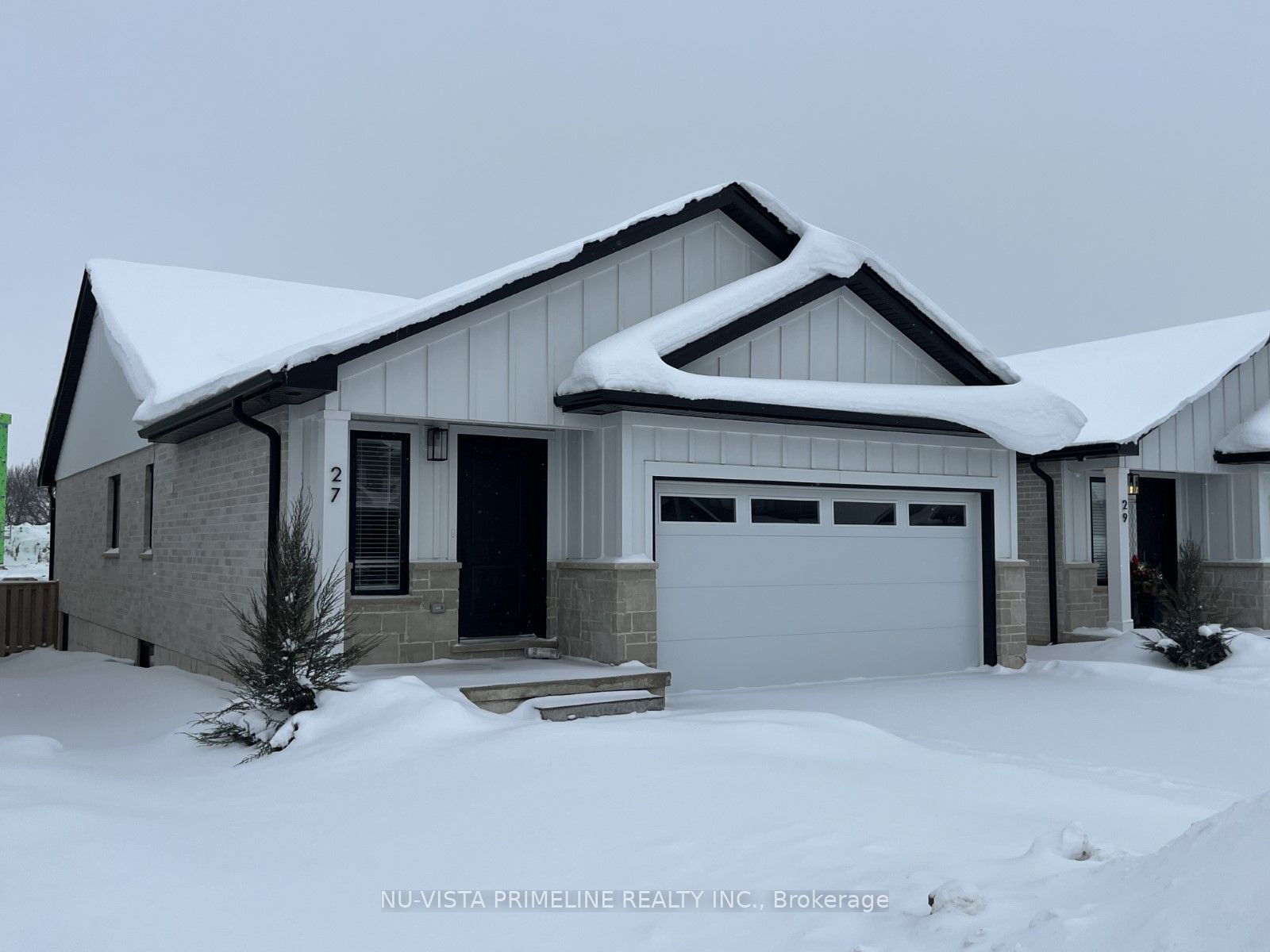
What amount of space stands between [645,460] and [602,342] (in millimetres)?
1252

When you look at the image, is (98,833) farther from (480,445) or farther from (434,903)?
(480,445)

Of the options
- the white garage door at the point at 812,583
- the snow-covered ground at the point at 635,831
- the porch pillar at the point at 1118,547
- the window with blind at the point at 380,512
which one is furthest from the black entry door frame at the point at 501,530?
the porch pillar at the point at 1118,547

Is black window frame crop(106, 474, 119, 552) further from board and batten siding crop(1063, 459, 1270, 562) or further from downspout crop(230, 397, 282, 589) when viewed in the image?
board and batten siding crop(1063, 459, 1270, 562)

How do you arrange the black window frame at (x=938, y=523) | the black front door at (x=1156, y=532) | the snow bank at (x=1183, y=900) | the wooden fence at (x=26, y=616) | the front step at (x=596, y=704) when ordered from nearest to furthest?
the snow bank at (x=1183, y=900), the front step at (x=596, y=704), the black window frame at (x=938, y=523), the black front door at (x=1156, y=532), the wooden fence at (x=26, y=616)

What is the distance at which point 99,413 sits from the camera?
1734 cm

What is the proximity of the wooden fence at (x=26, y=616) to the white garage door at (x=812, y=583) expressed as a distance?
1305 centimetres

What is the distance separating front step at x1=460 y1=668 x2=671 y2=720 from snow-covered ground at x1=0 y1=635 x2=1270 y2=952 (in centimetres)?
66

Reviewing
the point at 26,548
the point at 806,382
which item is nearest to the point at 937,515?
the point at 806,382

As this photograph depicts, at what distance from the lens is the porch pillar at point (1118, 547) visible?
14852mm

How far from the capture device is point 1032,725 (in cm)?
899

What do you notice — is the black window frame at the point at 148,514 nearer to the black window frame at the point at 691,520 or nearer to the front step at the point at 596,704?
the black window frame at the point at 691,520

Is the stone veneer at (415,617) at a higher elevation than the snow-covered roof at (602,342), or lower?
lower

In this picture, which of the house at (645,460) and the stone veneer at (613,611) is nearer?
the house at (645,460)

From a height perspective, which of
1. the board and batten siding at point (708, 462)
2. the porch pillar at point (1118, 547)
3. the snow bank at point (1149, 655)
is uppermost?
the board and batten siding at point (708, 462)
